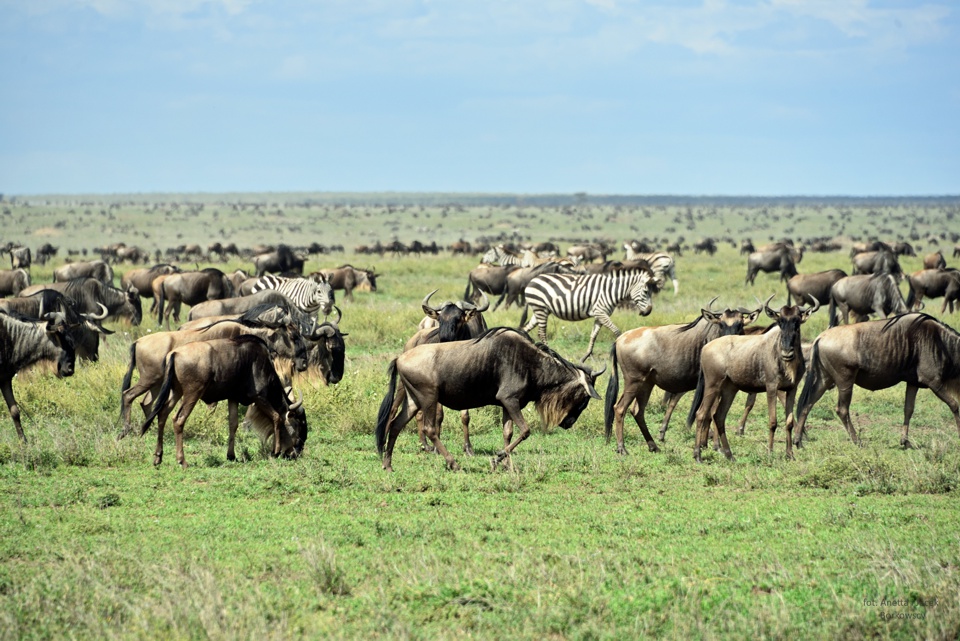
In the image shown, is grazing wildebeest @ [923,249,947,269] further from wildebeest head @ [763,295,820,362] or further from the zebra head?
wildebeest head @ [763,295,820,362]

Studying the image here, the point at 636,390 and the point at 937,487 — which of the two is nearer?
the point at 937,487

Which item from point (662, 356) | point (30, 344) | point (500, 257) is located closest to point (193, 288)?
point (30, 344)

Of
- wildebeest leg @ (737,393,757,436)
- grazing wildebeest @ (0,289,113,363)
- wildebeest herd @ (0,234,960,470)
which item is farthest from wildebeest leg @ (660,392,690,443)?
grazing wildebeest @ (0,289,113,363)

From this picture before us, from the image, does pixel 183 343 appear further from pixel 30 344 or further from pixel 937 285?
pixel 937 285

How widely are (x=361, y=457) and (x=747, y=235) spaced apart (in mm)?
76177

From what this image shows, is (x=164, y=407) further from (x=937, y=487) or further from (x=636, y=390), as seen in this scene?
(x=937, y=487)

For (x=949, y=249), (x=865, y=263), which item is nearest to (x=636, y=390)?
(x=865, y=263)

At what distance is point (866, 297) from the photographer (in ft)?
65.8

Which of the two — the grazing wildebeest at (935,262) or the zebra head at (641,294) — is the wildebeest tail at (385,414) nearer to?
the zebra head at (641,294)

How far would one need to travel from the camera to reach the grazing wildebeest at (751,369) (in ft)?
32.2

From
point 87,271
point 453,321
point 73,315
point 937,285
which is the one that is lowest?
point 87,271

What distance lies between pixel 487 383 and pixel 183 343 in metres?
3.44

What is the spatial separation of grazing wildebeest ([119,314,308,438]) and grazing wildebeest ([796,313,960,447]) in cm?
554

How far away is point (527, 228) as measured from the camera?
290ft
